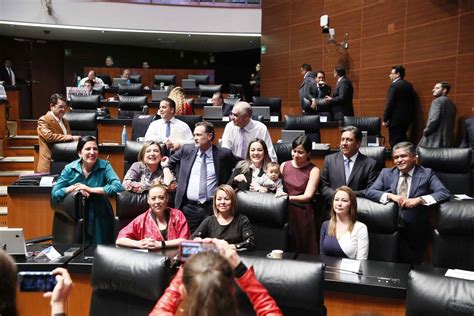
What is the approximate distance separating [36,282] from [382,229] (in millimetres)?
2297

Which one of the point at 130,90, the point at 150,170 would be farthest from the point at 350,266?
the point at 130,90

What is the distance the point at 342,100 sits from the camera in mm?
8562

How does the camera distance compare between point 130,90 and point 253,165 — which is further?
point 130,90

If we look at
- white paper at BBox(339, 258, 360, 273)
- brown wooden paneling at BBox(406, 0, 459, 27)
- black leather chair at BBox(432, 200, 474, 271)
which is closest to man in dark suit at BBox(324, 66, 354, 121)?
brown wooden paneling at BBox(406, 0, 459, 27)

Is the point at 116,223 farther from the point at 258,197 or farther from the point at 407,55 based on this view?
the point at 407,55

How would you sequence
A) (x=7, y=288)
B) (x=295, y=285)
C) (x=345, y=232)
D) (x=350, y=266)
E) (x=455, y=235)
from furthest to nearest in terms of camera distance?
(x=345, y=232), (x=455, y=235), (x=350, y=266), (x=295, y=285), (x=7, y=288)

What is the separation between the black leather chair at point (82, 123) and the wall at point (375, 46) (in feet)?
15.5

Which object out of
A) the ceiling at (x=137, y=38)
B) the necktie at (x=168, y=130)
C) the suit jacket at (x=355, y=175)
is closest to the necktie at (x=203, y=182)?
the suit jacket at (x=355, y=175)

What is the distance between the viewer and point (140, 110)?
9453 mm

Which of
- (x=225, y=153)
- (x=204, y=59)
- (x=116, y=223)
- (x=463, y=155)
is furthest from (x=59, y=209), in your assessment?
(x=204, y=59)

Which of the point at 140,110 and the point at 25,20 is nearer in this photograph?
the point at 140,110

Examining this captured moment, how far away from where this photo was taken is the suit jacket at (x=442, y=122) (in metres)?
6.66

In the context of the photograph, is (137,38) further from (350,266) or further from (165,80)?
(350,266)

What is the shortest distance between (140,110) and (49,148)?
3.72m
